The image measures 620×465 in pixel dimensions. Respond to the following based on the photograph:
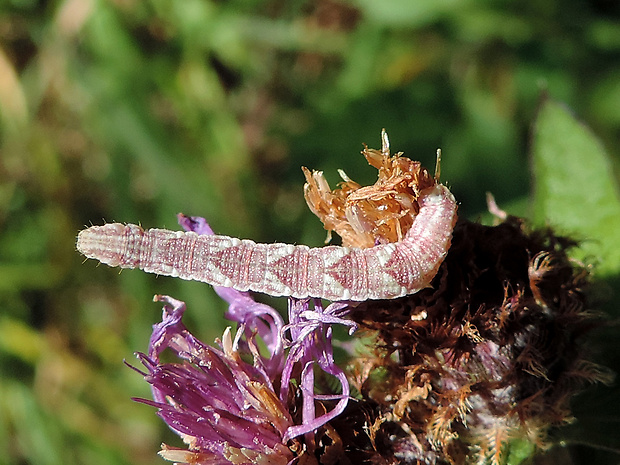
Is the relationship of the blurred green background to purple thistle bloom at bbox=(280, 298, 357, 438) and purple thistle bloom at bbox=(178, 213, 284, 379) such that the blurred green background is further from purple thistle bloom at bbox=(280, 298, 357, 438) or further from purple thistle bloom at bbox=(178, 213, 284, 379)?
purple thistle bloom at bbox=(280, 298, 357, 438)

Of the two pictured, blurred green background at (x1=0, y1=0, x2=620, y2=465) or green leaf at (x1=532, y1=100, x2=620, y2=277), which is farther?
blurred green background at (x1=0, y1=0, x2=620, y2=465)

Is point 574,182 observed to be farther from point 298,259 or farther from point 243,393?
point 243,393

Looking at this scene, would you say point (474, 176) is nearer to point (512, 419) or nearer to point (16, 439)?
point (512, 419)

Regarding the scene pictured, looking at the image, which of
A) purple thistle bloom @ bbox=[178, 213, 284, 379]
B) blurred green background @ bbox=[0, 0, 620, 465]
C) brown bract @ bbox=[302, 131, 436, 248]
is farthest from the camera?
blurred green background @ bbox=[0, 0, 620, 465]

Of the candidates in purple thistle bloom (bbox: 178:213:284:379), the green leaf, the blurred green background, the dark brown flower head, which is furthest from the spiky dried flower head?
the blurred green background

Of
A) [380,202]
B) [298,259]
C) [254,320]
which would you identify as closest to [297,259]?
[298,259]

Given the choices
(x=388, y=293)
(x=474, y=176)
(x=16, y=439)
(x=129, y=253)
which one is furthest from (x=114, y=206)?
(x=388, y=293)

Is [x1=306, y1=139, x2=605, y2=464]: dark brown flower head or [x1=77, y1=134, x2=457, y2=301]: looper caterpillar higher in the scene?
[x1=77, y1=134, x2=457, y2=301]: looper caterpillar
